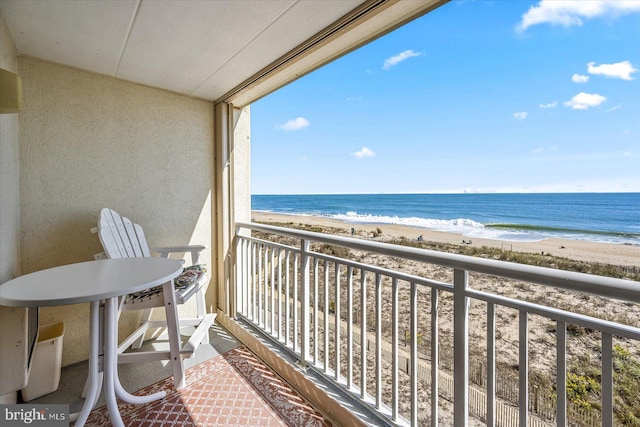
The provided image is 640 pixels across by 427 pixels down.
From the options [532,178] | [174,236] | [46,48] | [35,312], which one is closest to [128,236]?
[174,236]

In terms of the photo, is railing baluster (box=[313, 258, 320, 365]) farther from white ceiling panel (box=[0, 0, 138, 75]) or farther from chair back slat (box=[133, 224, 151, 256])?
white ceiling panel (box=[0, 0, 138, 75])

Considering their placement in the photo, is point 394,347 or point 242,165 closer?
point 394,347

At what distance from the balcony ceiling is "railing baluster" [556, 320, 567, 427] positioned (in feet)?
4.94

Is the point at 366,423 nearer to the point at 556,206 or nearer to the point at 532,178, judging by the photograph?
the point at 556,206

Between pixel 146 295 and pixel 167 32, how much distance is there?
1489 mm

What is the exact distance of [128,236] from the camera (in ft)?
6.59

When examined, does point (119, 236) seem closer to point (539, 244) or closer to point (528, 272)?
point (528, 272)

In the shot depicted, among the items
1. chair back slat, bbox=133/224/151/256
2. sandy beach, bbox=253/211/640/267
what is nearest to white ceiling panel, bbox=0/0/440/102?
chair back slat, bbox=133/224/151/256

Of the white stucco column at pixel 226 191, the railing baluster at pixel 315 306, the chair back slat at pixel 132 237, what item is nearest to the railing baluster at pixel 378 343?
the railing baluster at pixel 315 306

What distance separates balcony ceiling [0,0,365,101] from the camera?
1.34 m

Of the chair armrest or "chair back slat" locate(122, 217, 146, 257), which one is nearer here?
"chair back slat" locate(122, 217, 146, 257)

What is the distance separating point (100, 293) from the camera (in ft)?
3.50

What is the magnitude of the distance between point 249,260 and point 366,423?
5.15 ft

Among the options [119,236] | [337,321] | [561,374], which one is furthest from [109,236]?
[561,374]
